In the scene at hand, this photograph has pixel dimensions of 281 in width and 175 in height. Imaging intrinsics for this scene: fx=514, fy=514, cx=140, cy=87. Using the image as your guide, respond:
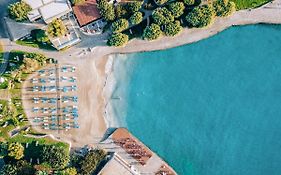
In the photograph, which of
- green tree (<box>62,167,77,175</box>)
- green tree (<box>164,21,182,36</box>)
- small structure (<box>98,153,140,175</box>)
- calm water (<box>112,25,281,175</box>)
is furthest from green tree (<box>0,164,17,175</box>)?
green tree (<box>164,21,182,36</box>)

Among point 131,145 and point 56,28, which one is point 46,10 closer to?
point 56,28

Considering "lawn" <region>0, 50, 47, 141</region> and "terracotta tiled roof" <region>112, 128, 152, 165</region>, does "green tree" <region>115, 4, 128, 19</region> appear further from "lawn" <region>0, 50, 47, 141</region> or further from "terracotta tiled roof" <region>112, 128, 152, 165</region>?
"terracotta tiled roof" <region>112, 128, 152, 165</region>

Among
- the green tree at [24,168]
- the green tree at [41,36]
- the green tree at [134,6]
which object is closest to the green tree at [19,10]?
the green tree at [41,36]

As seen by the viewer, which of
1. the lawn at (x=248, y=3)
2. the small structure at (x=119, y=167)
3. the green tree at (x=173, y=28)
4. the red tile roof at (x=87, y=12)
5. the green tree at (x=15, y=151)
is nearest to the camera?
the green tree at (x=15, y=151)

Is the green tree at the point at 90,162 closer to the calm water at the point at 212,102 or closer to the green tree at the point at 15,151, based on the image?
the calm water at the point at 212,102

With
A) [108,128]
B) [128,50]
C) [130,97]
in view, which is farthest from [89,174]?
[128,50]
